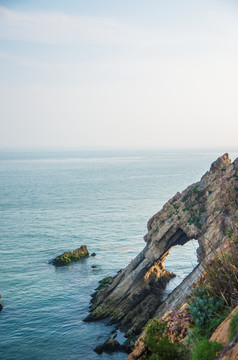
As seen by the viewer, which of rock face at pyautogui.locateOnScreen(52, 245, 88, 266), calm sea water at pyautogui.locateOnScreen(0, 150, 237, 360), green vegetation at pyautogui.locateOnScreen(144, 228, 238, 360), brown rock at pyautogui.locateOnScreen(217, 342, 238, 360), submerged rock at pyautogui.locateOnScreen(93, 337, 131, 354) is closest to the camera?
brown rock at pyautogui.locateOnScreen(217, 342, 238, 360)

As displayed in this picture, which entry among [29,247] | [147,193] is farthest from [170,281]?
[147,193]

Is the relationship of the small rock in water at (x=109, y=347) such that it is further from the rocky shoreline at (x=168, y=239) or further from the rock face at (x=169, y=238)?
the rock face at (x=169, y=238)

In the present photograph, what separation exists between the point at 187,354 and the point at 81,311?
30198mm

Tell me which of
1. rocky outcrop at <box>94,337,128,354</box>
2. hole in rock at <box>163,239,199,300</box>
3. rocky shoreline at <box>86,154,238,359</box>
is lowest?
hole in rock at <box>163,239,199,300</box>

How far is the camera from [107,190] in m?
133

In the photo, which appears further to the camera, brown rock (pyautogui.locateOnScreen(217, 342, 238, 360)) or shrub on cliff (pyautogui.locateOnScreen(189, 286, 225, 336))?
shrub on cliff (pyautogui.locateOnScreen(189, 286, 225, 336))

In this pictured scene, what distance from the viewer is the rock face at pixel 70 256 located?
53.8m

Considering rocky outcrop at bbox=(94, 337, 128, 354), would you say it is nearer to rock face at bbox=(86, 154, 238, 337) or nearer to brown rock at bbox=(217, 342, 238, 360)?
rock face at bbox=(86, 154, 238, 337)

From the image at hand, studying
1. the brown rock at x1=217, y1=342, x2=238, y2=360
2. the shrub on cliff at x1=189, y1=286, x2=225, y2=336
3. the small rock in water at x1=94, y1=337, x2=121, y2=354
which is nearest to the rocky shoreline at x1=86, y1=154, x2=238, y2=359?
the small rock in water at x1=94, y1=337, x2=121, y2=354

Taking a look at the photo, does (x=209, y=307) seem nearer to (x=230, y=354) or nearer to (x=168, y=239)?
(x=230, y=354)

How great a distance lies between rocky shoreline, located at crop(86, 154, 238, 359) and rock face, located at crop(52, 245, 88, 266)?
1527 cm

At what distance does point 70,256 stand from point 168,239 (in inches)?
962

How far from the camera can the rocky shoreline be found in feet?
101

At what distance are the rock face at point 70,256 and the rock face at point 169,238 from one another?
586 inches
